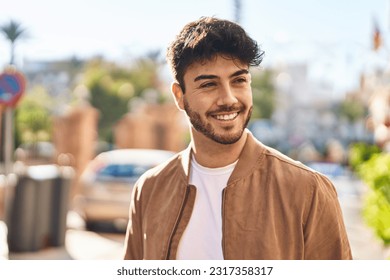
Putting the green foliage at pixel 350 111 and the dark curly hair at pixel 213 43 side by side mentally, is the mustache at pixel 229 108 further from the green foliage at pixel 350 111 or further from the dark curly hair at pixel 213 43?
the green foliage at pixel 350 111

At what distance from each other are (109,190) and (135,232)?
586cm

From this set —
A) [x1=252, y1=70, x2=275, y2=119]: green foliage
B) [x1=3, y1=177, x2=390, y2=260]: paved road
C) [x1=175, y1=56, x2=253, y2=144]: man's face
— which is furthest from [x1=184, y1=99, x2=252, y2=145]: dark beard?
[x1=252, y1=70, x2=275, y2=119]: green foliage

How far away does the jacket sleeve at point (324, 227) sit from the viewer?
6.03 ft

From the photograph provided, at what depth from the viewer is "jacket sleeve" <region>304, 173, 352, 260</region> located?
184 centimetres

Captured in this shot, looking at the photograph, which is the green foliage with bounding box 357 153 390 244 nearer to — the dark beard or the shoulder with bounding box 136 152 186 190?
the shoulder with bounding box 136 152 186 190

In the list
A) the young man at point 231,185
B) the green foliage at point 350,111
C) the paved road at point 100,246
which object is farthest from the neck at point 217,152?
the green foliage at point 350,111

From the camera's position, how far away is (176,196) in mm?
2053

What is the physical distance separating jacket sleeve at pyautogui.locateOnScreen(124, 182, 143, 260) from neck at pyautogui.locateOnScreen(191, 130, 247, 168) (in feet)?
1.04

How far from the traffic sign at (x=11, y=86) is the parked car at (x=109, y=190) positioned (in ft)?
8.60

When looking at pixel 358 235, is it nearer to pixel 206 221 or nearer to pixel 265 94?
pixel 206 221
